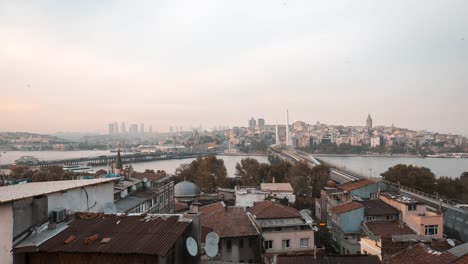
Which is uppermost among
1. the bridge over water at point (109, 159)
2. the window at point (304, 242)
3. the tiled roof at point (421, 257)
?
the tiled roof at point (421, 257)

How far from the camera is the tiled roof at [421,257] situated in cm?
477

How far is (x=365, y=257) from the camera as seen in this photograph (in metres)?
5.99

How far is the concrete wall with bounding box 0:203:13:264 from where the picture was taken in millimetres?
3424

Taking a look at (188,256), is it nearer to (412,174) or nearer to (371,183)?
(371,183)

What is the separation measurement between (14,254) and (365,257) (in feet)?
15.2

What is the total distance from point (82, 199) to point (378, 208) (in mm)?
9529

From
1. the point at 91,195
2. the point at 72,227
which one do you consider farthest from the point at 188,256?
the point at 91,195

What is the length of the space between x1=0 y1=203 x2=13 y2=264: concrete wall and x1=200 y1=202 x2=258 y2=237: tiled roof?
20.0 ft

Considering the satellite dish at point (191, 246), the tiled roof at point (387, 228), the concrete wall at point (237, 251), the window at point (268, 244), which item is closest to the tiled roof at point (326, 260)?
the satellite dish at point (191, 246)

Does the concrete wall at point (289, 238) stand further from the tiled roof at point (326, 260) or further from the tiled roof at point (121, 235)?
the tiled roof at point (121, 235)

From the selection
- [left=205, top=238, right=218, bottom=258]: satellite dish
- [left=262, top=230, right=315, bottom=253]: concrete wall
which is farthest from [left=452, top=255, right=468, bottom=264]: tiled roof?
[left=262, top=230, right=315, bottom=253]: concrete wall

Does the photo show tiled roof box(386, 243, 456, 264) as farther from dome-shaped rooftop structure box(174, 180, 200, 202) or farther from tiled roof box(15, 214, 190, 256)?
dome-shaped rooftop structure box(174, 180, 200, 202)

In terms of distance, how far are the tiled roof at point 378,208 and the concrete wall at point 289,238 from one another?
2544 mm

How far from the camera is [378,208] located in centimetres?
1206
